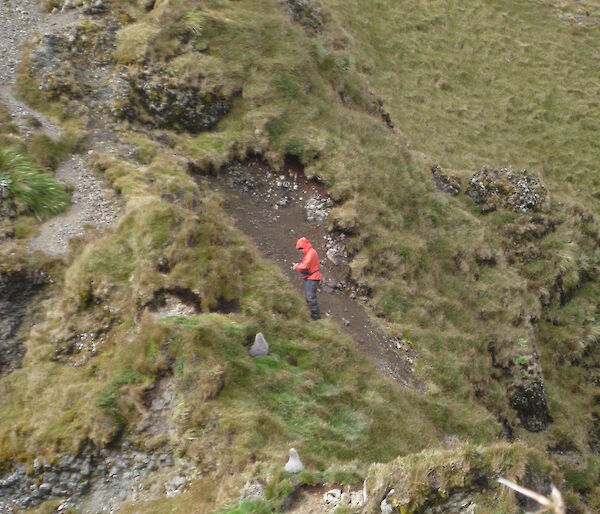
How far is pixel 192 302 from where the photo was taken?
13.5 metres

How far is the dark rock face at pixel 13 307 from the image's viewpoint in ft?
42.7

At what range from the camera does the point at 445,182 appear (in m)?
30.1

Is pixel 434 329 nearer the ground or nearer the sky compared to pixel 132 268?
nearer the ground

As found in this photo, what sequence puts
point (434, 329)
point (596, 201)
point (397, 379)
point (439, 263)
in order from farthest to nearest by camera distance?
1. point (596, 201)
2. point (439, 263)
3. point (434, 329)
4. point (397, 379)

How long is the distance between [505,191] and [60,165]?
23.5 meters

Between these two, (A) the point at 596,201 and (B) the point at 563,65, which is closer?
(A) the point at 596,201

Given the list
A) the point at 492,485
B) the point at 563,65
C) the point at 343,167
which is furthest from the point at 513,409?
the point at 563,65

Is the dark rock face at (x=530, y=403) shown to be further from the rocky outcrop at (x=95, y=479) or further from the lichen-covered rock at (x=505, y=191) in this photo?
the rocky outcrop at (x=95, y=479)

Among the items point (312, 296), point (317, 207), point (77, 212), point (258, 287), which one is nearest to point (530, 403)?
point (312, 296)

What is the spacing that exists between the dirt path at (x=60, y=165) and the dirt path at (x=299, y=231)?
4333mm

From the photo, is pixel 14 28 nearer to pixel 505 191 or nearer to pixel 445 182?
pixel 445 182

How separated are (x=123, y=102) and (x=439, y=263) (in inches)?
569

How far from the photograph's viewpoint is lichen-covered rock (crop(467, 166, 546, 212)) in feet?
97.6

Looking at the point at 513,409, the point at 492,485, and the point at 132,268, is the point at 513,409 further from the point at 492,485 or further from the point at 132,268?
the point at 132,268
